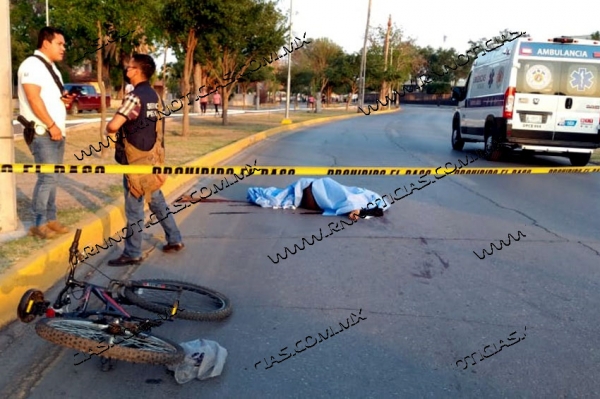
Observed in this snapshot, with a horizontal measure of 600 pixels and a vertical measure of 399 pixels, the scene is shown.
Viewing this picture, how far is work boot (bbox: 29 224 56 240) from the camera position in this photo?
5543 mm

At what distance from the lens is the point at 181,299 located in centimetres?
435

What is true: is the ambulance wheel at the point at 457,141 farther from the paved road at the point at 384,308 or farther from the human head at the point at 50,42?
the human head at the point at 50,42

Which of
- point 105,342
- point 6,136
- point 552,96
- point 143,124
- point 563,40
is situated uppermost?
point 563,40

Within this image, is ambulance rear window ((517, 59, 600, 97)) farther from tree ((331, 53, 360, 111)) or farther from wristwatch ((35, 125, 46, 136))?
tree ((331, 53, 360, 111))

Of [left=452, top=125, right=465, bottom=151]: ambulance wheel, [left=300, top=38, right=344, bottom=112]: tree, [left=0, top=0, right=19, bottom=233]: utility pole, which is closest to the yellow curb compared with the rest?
[left=0, top=0, right=19, bottom=233]: utility pole

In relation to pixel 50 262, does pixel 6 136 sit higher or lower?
higher

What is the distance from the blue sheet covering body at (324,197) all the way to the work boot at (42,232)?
3.45 m

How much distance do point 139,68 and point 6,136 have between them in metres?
1.64

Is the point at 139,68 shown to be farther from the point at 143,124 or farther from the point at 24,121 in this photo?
the point at 24,121

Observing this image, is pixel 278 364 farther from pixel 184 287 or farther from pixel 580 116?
pixel 580 116

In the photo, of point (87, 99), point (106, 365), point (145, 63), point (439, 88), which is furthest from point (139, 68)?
point (439, 88)

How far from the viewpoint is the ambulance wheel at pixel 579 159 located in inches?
555

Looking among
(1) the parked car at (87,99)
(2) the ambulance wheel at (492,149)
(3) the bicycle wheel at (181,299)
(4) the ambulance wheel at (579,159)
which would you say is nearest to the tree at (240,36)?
(2) the ambulance wheel at (492,149)

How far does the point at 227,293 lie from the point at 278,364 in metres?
1.30
